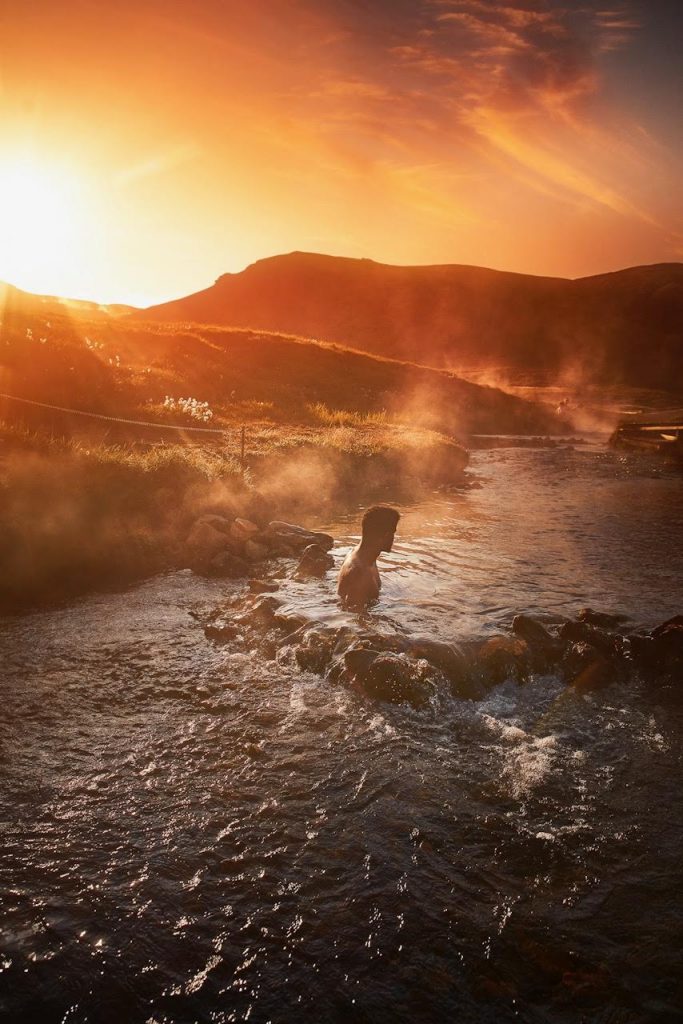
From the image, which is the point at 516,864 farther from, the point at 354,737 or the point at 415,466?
the point at 415,466

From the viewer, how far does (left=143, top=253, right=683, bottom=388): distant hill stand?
369 feet

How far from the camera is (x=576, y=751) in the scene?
731 cm

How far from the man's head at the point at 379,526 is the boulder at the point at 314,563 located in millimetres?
1657

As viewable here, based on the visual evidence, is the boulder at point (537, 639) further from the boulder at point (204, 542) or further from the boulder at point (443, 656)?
the boulder at point (204, 542)

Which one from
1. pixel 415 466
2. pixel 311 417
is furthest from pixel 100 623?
pixel 311 417

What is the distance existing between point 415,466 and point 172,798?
68.3ft

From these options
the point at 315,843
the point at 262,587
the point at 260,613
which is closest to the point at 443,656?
the point at 260,613

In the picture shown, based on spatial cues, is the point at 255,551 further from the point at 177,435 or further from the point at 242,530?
the point at 177,435

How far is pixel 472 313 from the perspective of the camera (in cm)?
13488

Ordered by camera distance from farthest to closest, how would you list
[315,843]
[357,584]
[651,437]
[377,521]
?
[651,437] < [377,521] < [357,584] < [315,843]

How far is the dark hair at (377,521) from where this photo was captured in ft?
40.4

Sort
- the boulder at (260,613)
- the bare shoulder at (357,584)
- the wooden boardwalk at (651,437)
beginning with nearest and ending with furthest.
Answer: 1. the boulder at (260,613)
2. the bare shoulder at (357,584)
3. the wooden boardwalk at (651,437)

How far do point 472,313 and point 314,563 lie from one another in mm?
132104

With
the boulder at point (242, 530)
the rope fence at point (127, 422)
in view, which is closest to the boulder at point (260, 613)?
the boulder at point (242, 530)
